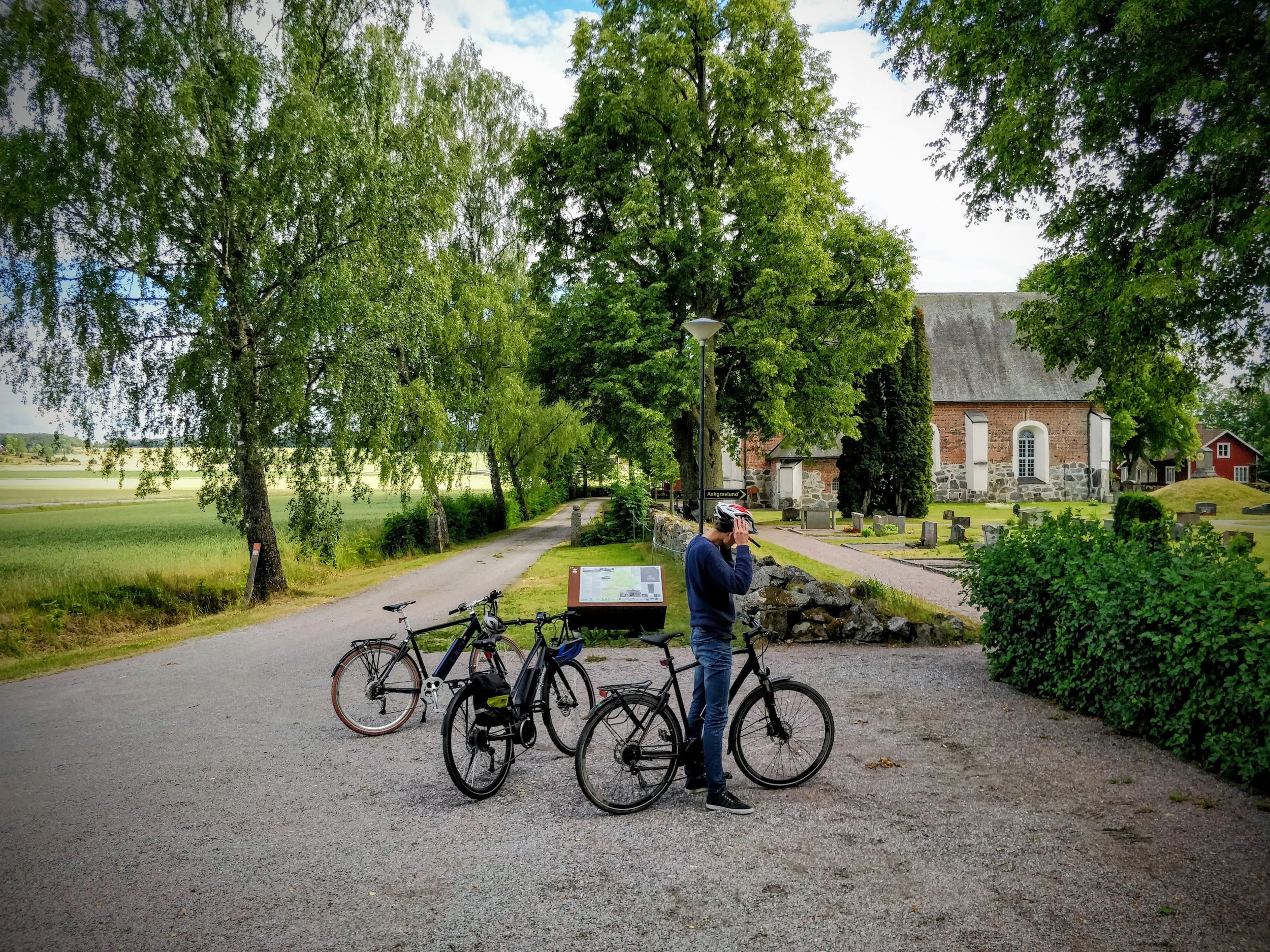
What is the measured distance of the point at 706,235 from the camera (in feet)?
68.6

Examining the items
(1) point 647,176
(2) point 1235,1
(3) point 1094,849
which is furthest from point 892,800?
(1) point 647,176

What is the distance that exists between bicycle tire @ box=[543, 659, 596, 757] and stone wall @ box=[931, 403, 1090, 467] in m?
42.7

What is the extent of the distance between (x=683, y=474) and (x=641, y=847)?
20904 millimetres

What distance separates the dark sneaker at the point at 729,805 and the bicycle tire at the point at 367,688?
3.29 meters

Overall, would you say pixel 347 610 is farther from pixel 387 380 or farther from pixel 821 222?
pixel 821 222

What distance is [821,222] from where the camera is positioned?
22.8 m

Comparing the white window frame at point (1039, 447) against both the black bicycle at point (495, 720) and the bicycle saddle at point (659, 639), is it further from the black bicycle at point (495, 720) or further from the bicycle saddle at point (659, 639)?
the bicycle saddle at point (659, 639)

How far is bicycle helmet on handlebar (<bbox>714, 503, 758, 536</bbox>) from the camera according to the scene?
197 inches

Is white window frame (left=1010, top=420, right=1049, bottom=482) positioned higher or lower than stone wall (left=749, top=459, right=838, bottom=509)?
higher

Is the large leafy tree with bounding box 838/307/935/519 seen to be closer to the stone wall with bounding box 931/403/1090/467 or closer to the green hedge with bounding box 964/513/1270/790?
the stone wall with bounding box 931/403/1090/467

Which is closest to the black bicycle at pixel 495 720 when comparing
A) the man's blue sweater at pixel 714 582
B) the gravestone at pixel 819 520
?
the man's blue sweater at pixel 714 582

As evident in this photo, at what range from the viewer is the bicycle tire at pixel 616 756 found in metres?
5.05

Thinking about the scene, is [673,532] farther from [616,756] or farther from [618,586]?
[616,756]

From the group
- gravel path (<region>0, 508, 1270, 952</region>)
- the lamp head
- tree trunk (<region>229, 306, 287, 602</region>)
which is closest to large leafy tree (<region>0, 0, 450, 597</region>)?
tree trunk (<region>229, 306, 287, 602</region>)
